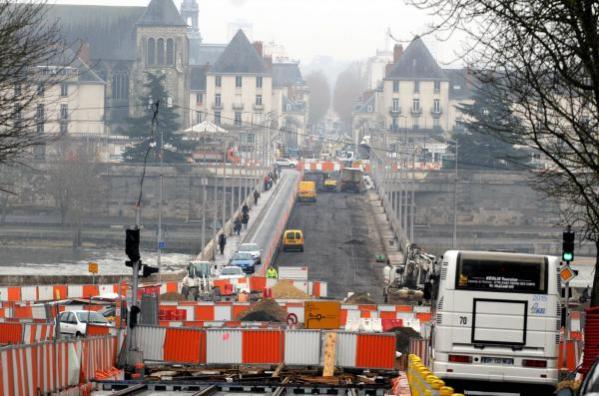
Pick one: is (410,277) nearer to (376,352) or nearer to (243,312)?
(243,312)

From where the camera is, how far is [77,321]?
45375 millimetres

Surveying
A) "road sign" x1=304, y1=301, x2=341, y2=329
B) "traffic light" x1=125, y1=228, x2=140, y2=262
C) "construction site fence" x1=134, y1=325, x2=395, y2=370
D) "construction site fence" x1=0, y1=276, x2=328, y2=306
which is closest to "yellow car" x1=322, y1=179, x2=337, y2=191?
"construction site fence" x1=0, y1=276, x2=328, y2=306

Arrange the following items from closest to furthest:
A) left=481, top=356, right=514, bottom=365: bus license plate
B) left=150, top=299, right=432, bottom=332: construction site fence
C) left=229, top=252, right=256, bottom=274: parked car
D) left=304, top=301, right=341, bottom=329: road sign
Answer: left=481, top=356, right=514, bottom=365: bus license plate → left=304, top=301, right=341, bottom=329: road sign → left=150, top=299, right=432, bottom=332: construction site fence → left=229, top=252, right=256, bottom=274: parked car

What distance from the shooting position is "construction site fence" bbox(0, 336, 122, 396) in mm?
24562

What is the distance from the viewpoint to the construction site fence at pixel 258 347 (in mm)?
36125

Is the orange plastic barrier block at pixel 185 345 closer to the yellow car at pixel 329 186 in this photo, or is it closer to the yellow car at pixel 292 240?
the yellow car at pixel 292 240

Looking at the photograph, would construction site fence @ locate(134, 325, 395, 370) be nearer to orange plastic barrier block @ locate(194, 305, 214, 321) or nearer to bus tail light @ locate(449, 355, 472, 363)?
bus tail light @ locate(449, 355, 472, 363)

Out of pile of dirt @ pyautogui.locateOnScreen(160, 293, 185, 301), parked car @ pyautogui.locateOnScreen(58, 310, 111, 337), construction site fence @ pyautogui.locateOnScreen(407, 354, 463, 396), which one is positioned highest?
construction site fence @ pyautogui.locateOnScreen(407, 354, 463, 396)

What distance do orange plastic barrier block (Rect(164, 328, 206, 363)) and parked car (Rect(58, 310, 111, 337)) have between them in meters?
8.27

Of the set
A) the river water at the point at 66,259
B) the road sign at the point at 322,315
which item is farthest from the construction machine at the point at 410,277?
the river water at the point at 66,259

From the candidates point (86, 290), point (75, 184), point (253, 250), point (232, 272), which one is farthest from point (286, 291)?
point (75, 184)

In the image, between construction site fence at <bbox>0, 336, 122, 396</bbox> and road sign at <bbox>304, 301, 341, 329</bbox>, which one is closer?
construction site fence at <bbox>0, 336, 122, 396</bbox>

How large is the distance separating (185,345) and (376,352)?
4.09 meters

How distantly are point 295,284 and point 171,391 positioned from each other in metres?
44.4
